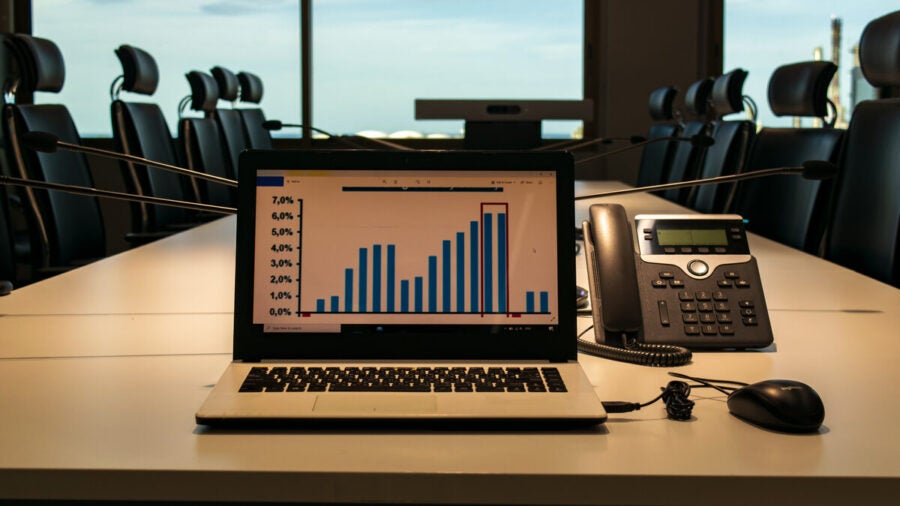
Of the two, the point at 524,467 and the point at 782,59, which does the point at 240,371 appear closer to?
Result: the point at 524,467

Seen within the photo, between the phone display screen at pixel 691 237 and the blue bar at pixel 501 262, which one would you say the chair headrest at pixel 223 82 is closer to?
the phone display screen at pixel 691 237

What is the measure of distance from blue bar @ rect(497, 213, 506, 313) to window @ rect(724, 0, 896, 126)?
5.21 meters

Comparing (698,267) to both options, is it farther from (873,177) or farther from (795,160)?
(795,160)

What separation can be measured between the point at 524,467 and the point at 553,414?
0.36 feet

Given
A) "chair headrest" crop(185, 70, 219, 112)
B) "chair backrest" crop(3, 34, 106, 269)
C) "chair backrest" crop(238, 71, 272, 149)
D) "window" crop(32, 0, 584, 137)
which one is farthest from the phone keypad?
"window" crop(32, 0, 584, 137)

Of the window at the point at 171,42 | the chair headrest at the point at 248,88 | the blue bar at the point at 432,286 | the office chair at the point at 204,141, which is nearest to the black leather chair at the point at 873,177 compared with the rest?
the blue bar at the point at 432,286

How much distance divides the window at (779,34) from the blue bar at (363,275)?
17.3ft

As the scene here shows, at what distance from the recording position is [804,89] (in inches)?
111

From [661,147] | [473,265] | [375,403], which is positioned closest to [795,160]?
[473,265]

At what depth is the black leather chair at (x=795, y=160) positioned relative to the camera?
277 centimetres

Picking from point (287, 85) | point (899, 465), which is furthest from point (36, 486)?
point (287, 85)

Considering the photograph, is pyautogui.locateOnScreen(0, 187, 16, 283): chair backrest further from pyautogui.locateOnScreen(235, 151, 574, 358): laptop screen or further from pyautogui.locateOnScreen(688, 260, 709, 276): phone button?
pyautogui.locateOnScreen(688, 260, 709, 276): phone button

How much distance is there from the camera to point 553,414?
97 centimetres

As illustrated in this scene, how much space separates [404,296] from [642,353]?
0.32m
